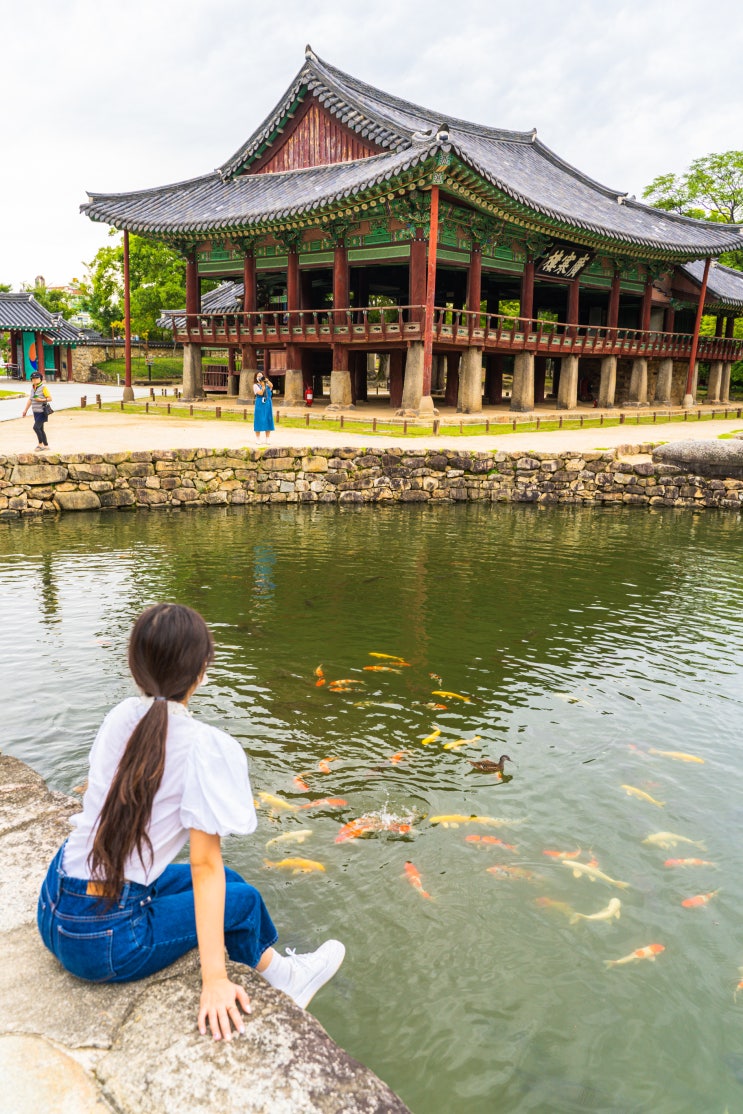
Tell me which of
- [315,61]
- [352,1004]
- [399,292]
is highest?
[315,61]

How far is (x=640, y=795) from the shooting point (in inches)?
240

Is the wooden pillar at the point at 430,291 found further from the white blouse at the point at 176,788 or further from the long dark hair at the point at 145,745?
the white blouse at the point at 176,788

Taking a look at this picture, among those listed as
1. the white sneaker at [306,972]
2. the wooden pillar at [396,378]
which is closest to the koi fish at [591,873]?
the white sneaker at [306,972]

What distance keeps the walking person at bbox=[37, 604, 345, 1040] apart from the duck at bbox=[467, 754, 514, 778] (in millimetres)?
3882

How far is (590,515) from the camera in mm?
18812

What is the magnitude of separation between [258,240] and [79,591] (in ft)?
66.0

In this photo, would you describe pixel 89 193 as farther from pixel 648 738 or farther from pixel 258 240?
pixel 648 738

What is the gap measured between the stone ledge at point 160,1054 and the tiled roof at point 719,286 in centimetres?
3884

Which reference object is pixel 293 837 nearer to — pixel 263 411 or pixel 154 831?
pixel 154 831

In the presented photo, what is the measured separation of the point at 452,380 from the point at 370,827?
83.9 ft

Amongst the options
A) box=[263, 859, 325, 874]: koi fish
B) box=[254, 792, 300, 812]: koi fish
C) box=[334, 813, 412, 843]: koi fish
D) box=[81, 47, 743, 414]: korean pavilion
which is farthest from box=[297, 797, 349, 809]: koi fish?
box=[81, 47, 743, 414]: korean pavilion

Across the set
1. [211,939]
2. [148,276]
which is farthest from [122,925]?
[148,276]

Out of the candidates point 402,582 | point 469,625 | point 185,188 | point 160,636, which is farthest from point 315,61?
point 160,636

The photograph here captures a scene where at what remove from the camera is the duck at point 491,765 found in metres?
6.42
